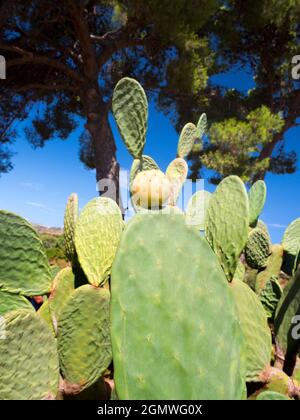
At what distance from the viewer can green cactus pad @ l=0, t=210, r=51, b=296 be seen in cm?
106

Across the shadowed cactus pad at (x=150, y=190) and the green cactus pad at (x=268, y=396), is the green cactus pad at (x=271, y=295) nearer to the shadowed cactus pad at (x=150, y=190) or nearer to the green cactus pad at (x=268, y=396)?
the shadowed cactus pad at (x=150, y=190)

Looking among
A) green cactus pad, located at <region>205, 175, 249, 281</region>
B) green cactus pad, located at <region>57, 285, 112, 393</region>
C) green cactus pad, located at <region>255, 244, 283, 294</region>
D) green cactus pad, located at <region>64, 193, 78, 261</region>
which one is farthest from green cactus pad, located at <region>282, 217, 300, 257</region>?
green cactus pad, located at <region>57, 285, 112, 393</region>

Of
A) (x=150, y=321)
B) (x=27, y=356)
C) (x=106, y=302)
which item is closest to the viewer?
(x=150, y=321)

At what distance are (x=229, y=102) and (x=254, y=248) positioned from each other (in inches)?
274

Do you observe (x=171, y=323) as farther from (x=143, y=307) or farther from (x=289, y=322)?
(x=289, y=322)

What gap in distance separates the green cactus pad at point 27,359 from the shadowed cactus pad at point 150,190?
15.1 inches

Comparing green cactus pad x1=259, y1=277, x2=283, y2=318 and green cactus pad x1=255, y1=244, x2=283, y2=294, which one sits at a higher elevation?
green cactus pad x1=255, y1=244, x2=283, y2=294

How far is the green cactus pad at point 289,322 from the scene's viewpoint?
1102 millimetres

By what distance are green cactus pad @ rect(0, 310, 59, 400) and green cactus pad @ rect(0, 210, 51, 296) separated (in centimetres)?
22

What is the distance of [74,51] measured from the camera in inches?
333

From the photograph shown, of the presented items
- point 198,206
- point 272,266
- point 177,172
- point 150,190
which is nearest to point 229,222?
point 150,190

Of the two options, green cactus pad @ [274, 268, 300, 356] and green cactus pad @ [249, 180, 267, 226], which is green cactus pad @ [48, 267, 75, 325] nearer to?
green cactus pad @ [274, 268, 300, 356]
